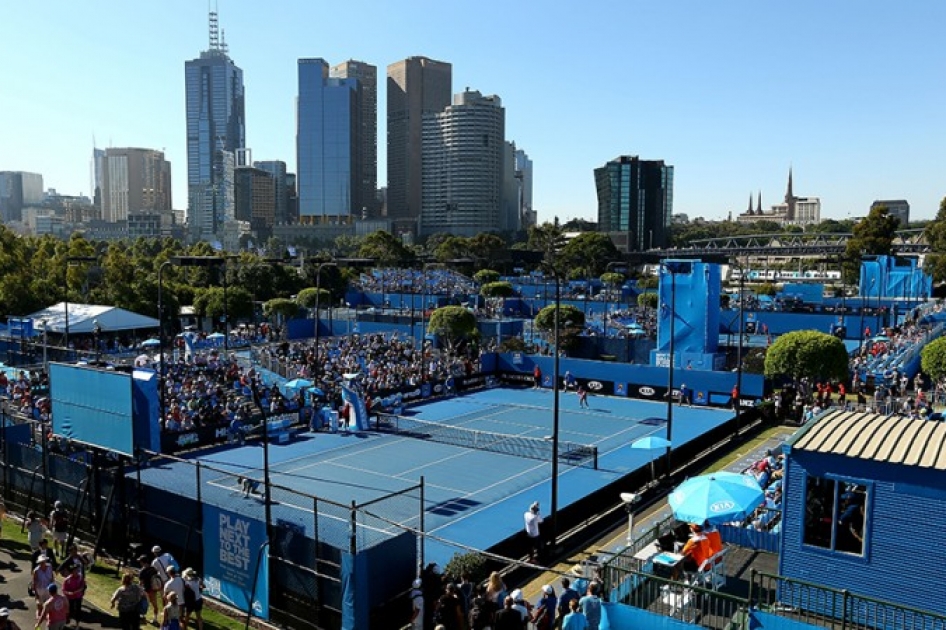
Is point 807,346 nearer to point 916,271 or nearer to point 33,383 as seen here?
point 33,383

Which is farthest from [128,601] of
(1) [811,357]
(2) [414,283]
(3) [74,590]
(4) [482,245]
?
(4) [482,245]

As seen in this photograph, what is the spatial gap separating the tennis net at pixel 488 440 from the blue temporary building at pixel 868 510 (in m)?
14.7

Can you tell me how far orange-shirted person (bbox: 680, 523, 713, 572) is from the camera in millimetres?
13859

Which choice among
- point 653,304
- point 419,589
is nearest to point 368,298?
point 653,304

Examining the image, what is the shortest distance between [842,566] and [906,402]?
69.1 ft

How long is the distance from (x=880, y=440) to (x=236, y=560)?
37.9 ft

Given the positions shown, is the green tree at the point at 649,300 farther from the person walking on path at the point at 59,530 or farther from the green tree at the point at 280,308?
the person walking on path at the point at 59,530

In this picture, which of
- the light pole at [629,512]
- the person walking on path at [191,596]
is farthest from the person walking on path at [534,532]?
the person walking on path at [191,596]

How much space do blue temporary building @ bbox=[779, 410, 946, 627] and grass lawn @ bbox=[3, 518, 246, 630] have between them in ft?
Answer: 32.6

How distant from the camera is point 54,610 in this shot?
495 inches

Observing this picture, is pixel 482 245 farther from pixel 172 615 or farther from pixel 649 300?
pixel 172 615

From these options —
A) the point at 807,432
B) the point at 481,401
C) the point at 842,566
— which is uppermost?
the point at 807,432

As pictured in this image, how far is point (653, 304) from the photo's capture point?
6700 centimetres

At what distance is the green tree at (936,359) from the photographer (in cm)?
3148
